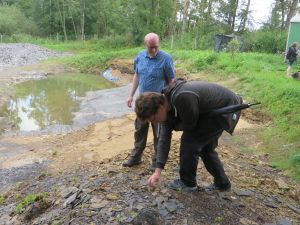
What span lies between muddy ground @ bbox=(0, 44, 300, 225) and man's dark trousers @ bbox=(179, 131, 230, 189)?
185 millimetres

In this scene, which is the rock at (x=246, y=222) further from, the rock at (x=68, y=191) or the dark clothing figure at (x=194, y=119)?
the rock at (x=68, y=191)

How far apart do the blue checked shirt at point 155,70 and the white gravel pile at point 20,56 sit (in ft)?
56.5

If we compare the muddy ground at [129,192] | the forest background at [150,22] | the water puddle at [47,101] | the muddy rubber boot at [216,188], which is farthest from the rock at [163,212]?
the forest background at [150,22]

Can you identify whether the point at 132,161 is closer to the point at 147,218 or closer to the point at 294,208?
the point at 147,218

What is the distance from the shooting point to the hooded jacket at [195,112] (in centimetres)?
309

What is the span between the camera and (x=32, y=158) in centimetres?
693

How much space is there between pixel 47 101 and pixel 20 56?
12.9m

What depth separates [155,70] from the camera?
4.64 meters

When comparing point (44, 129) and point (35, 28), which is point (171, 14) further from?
point (44, 129)

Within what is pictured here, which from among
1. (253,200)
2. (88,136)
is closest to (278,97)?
(88,136)

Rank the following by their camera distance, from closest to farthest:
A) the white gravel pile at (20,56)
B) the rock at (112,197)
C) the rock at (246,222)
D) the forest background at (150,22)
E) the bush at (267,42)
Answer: the rock at (246,222) → the rock at (112,197) → the bush at (267,42) → the white gravel pile at (20,56) → the forest background at (150,22)

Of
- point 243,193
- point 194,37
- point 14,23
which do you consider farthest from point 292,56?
point 14,23

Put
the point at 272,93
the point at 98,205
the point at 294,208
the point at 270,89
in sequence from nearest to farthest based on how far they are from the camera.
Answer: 1. the point at 98,205
2. the point at 294,208
3. the point at 272,93
4. the point at 270,89

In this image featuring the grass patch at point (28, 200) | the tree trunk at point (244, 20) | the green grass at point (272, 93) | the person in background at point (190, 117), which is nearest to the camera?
the person in background at point (190, 117)
